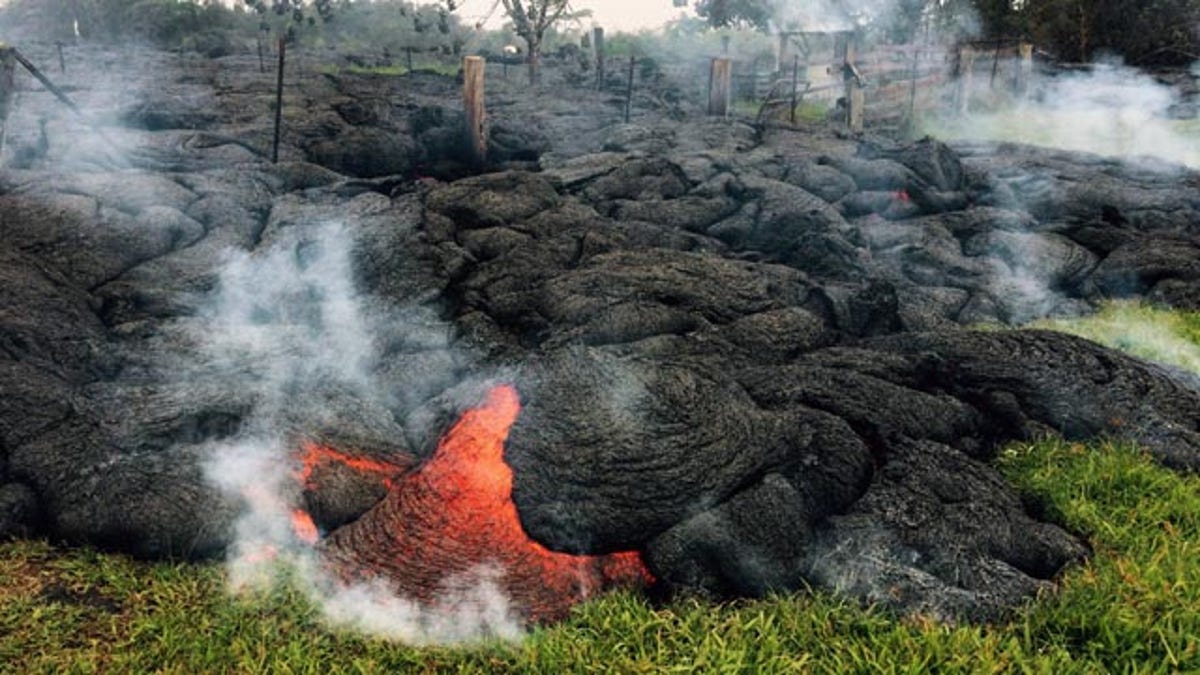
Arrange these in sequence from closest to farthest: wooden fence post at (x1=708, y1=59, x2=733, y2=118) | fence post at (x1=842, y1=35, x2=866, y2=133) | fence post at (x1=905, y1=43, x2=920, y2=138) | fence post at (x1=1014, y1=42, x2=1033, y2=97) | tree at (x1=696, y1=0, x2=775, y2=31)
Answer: wooden fence post at (x1=708, y1=59, x2=733, y2=118) → fence post at (x1=842, y1=35, x2=866, y2=133) → fence post at (x1=905, y1=43, x2=920, y2=138) → fence post at (x1=1014, y1=42, x2=1033, y2=97) → tree at (x1=696, y1=0, x2=775, y2=31)

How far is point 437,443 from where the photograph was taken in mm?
5973

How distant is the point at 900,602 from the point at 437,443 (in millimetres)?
3016

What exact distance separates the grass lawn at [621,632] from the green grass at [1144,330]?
13.7 ft

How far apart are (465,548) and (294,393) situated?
6.36 feet

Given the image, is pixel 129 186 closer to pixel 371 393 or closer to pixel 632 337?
pixel 371 393

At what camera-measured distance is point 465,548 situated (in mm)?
5090

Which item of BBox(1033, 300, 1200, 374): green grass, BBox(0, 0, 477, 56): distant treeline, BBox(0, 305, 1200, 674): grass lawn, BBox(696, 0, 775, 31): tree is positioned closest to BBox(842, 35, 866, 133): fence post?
BBox(1033, 300, 1200, 374): green grass

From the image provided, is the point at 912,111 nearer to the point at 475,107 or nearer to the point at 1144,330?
the point at 475,107

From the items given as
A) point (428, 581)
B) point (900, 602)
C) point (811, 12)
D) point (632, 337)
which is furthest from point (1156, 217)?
point (811, 12)

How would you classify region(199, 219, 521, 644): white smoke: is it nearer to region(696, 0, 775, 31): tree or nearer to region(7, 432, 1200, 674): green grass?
region(7, 432, 1200, 674): green grass

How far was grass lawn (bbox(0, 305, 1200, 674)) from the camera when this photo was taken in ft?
14.1

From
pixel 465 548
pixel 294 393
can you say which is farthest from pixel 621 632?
pixel 294 393

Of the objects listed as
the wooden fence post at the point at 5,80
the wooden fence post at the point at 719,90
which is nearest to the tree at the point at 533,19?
the wooden fence post at the point at 719,90

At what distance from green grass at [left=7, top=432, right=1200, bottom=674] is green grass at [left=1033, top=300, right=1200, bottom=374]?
165 inches
